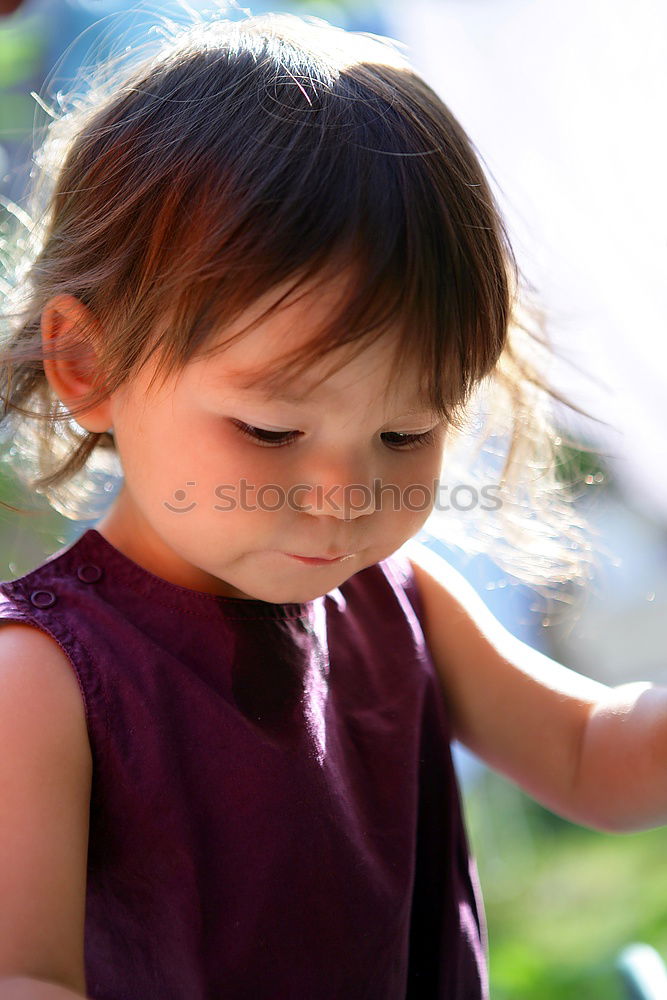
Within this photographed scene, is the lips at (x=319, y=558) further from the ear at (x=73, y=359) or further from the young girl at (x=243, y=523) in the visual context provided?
the ear at (x=73, y=359)

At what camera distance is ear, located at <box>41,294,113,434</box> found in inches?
29.2

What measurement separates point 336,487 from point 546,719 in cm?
32

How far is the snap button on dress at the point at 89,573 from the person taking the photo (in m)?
0.74

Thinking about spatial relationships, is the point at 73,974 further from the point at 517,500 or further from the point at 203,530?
the point at 517,500

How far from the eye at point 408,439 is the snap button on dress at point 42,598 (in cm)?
25

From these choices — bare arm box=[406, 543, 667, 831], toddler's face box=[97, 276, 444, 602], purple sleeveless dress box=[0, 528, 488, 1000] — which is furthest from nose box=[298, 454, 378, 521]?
bare arm box=[406, 543, 667, 831]

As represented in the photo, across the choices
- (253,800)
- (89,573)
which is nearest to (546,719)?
(253,800)

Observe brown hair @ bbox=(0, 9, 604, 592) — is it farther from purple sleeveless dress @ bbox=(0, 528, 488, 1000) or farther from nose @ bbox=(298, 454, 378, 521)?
purple sleeveless dress @ bbox=(0, 528, 488, 1000)

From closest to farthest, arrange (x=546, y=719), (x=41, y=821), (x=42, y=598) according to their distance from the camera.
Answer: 1. (x=41, y=821)
2. (x=42, y=598)
3. (x=546, y=719)

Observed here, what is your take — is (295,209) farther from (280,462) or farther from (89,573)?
(89,573)

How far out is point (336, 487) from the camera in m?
0.66

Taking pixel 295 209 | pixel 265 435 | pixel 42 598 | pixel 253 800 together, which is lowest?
pixel 253 800

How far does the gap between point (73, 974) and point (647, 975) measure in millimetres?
441

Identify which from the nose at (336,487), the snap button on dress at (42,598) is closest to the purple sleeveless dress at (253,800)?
the snap button on dress at (42,598)
